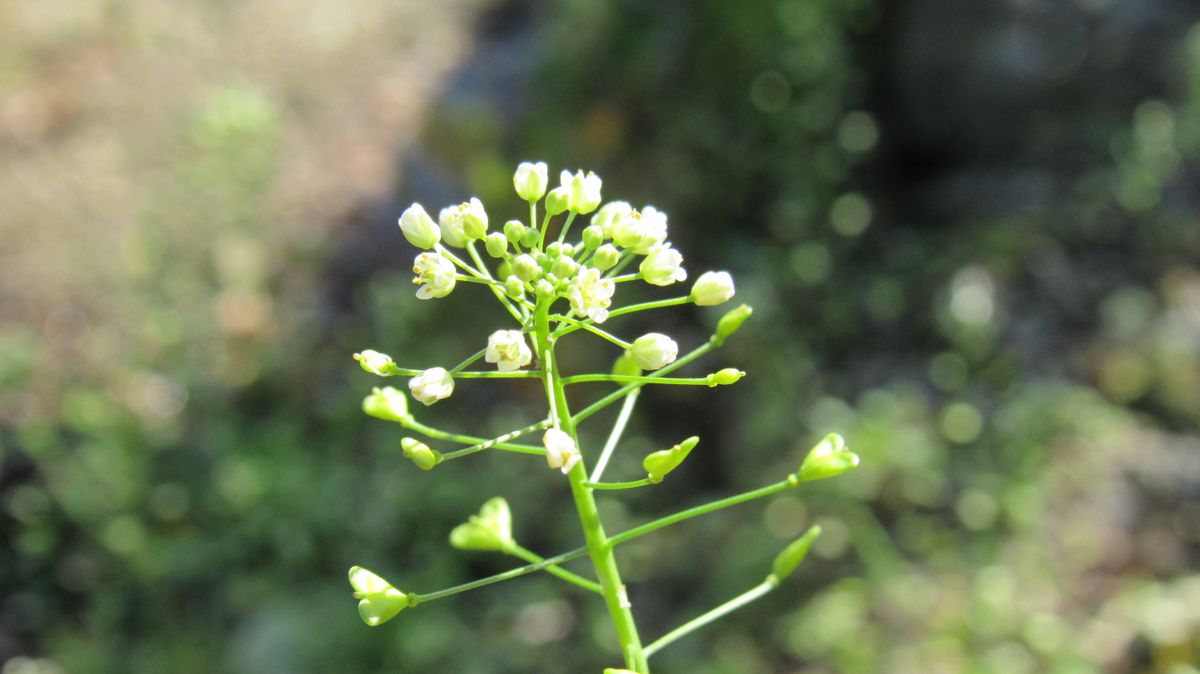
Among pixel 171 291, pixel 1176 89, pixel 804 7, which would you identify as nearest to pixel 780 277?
pixel 804 7

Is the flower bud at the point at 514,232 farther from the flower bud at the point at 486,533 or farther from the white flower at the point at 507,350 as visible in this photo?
the flower bud at the point at 486,533

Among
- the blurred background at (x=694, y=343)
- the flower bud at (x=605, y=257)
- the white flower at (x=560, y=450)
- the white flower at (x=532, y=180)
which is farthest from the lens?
the blurred background at (x=694, y=343)

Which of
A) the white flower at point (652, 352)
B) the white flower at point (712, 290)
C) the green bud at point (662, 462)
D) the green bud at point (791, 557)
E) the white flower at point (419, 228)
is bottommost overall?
Answer: the green bud at point (791, 557)

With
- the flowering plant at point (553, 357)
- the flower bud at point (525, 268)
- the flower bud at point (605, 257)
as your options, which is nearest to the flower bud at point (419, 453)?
the flowering plant at point (553, 357)

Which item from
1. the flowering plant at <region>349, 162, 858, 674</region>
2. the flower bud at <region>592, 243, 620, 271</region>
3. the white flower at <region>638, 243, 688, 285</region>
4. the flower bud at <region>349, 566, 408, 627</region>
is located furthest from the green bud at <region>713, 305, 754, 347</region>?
the flower bud at <region>349, 566, 408, 627</region>

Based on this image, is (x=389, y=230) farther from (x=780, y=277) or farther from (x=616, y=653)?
(x=616, y=653)

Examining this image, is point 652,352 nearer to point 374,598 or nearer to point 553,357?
point 553,357

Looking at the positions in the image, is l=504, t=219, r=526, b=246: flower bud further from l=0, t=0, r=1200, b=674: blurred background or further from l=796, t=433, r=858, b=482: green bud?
l=0, t=0, r=1200, b=674: blurred background
